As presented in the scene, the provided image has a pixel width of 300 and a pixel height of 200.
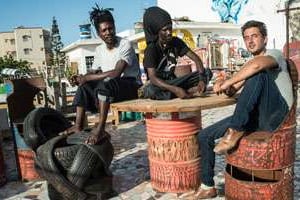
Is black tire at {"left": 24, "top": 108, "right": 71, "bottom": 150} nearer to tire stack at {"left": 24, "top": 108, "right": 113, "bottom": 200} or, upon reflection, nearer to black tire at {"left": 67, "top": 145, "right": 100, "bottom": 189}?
tire stack at {"left": 24, "top": 108, "right": 113, "bottom": 200}

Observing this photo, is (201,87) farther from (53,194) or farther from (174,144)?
(53,194)

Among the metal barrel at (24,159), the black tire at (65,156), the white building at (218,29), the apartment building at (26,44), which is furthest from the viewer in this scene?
the apartment building at (26,44)

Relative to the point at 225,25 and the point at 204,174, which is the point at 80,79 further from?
the point at 225,25

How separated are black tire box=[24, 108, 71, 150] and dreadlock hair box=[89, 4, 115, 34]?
1308mm

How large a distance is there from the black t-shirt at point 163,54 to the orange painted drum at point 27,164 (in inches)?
87.0

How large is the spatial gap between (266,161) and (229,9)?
22.3 m

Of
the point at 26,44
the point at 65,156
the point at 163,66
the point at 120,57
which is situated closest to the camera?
the point at 65,156

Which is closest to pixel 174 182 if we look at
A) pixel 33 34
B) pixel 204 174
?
pixel 204 174

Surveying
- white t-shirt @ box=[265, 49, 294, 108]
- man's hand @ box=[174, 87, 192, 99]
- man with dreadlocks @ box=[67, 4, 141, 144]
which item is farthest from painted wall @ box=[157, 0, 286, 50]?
white t-shirt @ box=[265, 49, 294, 108]

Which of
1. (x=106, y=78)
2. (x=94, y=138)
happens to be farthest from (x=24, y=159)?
(x=106, y=78)

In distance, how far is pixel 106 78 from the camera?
4320 mm

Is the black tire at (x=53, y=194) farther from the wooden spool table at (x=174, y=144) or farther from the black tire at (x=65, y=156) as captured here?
the wooden spool table at (x=174, y=144)

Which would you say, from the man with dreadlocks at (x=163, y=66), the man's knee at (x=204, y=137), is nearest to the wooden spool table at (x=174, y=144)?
the man with dreadlocks at (x=163, y=66)

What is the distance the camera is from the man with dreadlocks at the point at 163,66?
4031mm
